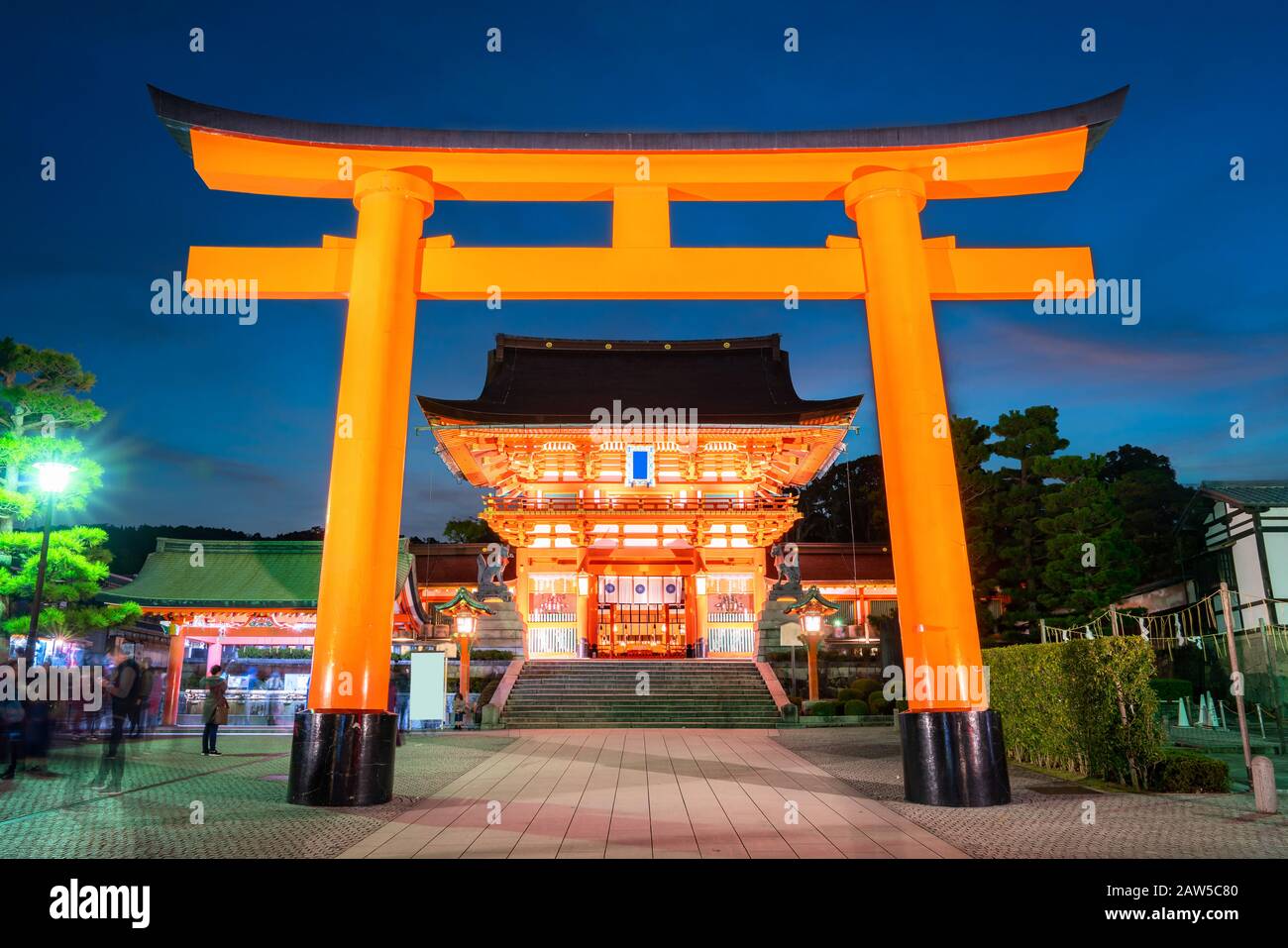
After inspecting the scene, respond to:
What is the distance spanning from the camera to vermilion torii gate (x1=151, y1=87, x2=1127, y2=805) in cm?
786

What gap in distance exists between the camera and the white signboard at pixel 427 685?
1609cm

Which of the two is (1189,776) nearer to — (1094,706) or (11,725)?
(1094,706)

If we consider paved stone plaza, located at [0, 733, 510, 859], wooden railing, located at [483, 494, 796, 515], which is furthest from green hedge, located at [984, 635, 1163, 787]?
wooden railing, located at [483, 494, 796, 515]

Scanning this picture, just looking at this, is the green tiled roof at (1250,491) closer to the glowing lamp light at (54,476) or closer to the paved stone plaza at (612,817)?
the paved stone plaza at (612,817)

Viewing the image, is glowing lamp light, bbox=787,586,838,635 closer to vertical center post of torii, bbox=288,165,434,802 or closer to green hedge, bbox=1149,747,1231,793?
green hedge, bbox=1149,747,1231,793

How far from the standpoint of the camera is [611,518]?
25.4 meters

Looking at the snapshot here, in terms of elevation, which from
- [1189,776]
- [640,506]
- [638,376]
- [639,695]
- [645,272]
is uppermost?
[638,376]

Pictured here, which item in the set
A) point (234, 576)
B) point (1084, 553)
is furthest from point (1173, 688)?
point (234, 576)

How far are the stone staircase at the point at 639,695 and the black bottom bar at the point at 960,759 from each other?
11890 millimetres

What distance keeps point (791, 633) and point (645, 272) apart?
1461cm

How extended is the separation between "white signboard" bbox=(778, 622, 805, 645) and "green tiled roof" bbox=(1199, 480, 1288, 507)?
563 inches

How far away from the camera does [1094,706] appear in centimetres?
909

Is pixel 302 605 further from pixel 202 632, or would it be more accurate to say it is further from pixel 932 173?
pixel 932 173

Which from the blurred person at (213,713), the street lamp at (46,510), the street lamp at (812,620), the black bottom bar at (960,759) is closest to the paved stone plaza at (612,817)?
the black bottom bar at (960,759)
